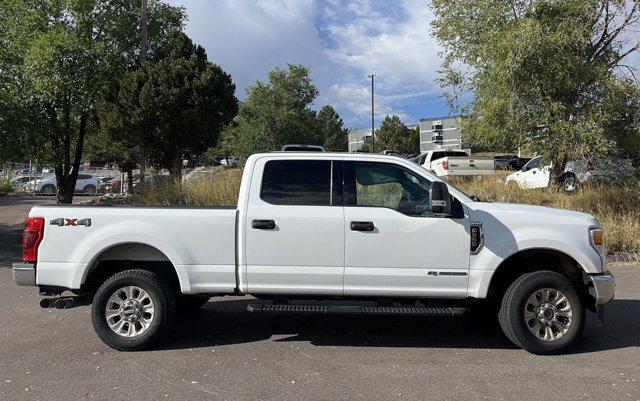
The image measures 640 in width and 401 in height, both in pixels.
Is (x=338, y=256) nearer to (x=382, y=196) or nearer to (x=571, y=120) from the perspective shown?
(x=382, y=196)

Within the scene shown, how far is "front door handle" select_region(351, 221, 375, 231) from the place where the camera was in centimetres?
515

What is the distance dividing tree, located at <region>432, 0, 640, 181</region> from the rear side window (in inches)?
274

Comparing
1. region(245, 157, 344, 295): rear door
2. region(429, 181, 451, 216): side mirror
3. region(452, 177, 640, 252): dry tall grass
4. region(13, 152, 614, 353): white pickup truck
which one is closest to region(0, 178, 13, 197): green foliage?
region(452, 177, 640, 252): dry tall grass

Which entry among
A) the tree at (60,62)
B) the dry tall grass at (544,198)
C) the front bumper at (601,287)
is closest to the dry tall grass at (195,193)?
the dry tall grass at (544,198)

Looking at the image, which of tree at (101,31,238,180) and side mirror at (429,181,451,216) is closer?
side mirror at (429,181,451,216)

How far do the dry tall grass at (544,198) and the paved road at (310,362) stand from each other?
5.45 meters

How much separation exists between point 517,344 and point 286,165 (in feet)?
9.61

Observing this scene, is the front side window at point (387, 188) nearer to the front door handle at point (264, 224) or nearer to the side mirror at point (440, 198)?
the side mirror at point (440, 198)

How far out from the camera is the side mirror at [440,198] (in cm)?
487

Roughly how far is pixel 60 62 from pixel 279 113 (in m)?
22.3

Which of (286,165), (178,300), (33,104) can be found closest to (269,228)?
(286,165)

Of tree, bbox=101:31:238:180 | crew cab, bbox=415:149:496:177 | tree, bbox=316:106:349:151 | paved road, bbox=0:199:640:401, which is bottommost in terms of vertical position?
paved road, bbox=0:199:640:401

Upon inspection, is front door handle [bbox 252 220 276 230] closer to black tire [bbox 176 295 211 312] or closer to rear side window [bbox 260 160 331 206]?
rear side window [bbox 260 160 331 206]

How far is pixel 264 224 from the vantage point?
5.18m
